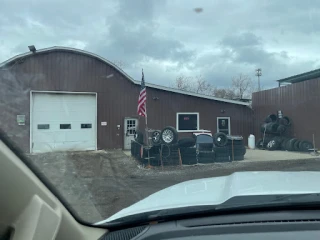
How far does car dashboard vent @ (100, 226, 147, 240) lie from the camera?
189 centimetres

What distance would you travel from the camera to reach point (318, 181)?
2.52 m

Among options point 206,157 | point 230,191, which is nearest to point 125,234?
point 230,191

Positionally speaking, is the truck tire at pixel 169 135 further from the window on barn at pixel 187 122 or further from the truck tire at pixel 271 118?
the truck tire at pixel 271 118

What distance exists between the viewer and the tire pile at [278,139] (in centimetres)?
1728

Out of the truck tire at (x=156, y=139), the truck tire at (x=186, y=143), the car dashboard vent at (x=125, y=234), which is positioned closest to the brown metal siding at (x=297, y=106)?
the truck tire at (x=186, y=143)

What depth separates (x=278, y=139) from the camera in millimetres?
Result: 18562

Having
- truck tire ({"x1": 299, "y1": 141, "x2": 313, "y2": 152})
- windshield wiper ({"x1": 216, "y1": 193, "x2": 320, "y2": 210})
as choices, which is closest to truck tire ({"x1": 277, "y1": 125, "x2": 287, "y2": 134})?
truck tire ({"x1": 299, "y1": 141, "x2": 313, "y2": 152})

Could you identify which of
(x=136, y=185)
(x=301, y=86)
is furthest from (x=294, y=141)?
(x=136, y=185)

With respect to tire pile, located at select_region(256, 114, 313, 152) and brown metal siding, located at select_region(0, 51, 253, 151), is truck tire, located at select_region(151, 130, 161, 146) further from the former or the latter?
tire pile, located at select_region(256, 114, 313, 152)

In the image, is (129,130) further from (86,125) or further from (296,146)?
(296,146)

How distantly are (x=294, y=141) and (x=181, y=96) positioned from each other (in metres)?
7.02

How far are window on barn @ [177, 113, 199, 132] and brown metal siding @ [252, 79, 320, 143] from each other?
4433 millimetres

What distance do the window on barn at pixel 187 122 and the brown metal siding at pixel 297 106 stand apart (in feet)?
14.5

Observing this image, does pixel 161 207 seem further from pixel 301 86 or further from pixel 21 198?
pixel 301 86
